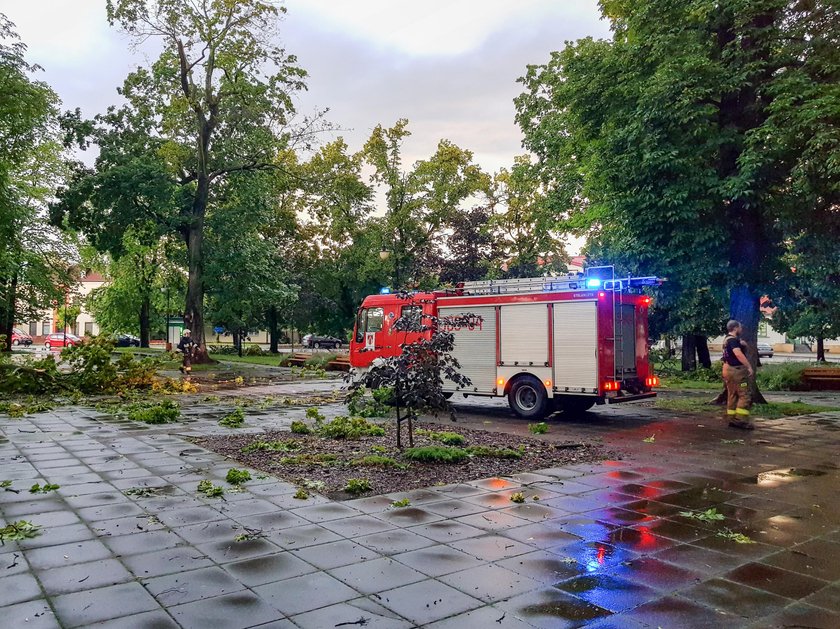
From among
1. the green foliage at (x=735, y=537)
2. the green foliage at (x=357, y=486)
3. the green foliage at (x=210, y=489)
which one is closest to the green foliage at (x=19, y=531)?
the green foliage at (x=210, y=489)

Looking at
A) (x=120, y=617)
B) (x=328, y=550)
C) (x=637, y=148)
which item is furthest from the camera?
(x=637, y=148)

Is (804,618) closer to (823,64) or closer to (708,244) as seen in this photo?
(708,244)

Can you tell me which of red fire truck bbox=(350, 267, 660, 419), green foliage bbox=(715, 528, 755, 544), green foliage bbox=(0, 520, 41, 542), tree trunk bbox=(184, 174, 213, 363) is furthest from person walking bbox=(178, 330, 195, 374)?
green foliage bbox=(715, 528, 755, 544)

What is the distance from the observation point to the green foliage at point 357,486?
6738mm

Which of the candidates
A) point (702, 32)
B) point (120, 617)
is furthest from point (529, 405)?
point (120, 617)

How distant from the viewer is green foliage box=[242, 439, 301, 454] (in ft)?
29.9

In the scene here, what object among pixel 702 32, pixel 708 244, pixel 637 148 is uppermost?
pixel 702 32

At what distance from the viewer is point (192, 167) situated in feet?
96.7

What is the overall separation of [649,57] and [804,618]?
42.5 feet

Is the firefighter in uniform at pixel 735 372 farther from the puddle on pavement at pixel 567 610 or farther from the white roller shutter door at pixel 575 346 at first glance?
the puddle on pavement at pixel 567 610

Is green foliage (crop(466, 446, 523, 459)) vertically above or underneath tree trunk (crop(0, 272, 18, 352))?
underneath

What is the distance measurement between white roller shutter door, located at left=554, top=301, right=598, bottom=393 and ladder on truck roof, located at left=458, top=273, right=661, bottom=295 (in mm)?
483

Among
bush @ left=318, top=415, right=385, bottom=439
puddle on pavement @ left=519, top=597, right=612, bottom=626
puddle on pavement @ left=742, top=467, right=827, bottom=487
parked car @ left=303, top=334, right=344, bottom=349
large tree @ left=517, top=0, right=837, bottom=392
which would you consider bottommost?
puddle on pavement @ left=742, top=467, right=827, bottom=487

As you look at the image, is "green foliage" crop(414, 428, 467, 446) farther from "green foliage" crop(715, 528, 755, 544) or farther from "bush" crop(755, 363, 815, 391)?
"bush" crop(755, 363, 815, 391)
